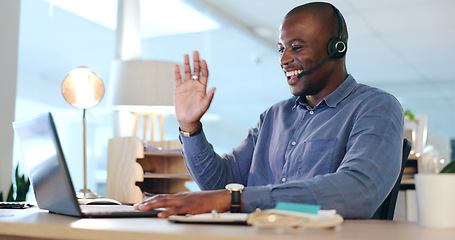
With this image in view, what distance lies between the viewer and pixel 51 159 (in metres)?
1.06

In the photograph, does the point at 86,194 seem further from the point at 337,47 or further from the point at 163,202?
the point at 163,202

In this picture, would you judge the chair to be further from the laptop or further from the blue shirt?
the laptop

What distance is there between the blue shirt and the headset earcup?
8cm

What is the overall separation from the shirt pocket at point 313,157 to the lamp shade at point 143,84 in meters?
1.85

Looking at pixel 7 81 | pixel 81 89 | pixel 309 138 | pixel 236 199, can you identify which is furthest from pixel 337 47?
pixel 7 81

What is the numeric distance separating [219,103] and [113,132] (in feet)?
9.32

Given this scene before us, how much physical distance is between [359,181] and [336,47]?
560mm

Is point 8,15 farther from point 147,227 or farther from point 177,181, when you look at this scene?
point 147,227

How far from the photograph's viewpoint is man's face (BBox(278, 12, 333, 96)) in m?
1.57

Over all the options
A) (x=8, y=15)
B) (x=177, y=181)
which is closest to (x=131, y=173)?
(x=177, y=181)

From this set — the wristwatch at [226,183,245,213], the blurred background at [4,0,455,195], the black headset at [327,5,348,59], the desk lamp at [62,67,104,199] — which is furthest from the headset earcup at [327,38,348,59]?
the blurred background at [4,0,455,195]

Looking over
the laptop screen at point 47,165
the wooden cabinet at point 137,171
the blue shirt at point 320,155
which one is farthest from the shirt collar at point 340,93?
the wooden cabinet at point 137,171

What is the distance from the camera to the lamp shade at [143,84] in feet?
10.6

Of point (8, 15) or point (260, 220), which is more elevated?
point (8, 15)
